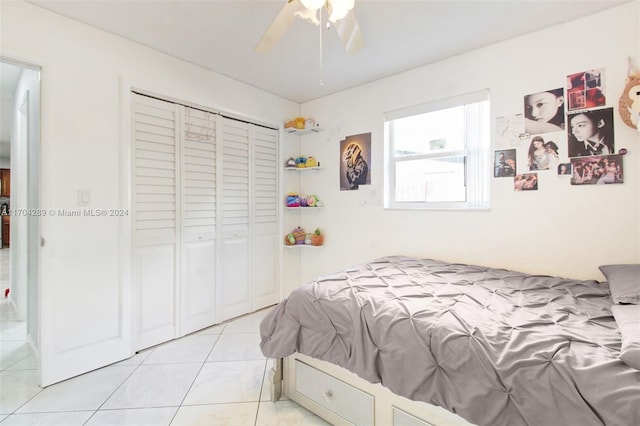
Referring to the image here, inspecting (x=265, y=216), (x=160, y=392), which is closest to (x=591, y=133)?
(x=265, y=216)

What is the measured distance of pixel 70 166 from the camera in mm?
2008

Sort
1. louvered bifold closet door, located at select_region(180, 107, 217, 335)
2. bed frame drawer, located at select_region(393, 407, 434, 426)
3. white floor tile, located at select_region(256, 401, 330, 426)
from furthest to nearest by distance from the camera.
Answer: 1. louvered bifold closet door, located at select_region(180, 107, 217, 335)
2. white floor tile, located at select_region(256, 401, 330, 426)
3. bed frame drawer, located at select_region(393, 407, 434, 426)

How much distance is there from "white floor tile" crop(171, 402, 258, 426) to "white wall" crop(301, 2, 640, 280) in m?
1.83

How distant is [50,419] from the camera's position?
161cm

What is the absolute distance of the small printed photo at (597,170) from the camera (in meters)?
1.87

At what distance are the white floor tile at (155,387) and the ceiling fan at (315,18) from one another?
212 centimetres

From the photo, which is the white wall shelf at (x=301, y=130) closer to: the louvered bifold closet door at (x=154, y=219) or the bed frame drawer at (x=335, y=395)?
the louvered bifold closet door at (x=154, y=219)

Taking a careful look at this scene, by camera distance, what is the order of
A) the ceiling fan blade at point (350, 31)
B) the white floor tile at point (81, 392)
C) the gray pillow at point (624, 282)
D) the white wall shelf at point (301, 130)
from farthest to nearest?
1. the white wall shelf at point (301, 130)
2. the white floor tile at point (81, 392)
3. the ceiling fan blade at point (350, 31)
4. the gray pillow at point (624, 282)

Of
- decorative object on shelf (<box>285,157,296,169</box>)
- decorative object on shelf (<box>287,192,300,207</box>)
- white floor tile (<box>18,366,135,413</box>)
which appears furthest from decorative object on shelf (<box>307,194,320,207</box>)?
white floor tile (<box>18,366,135,413</box>)

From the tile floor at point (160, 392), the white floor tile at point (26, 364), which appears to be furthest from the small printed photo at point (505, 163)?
the white floor tile at point (26, 364)

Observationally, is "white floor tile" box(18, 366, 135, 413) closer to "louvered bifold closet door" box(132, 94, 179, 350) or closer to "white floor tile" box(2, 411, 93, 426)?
"white floor tile" box(2, 411, 93, 426)

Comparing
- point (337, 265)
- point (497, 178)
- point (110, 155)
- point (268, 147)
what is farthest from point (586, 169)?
point (110, 155)

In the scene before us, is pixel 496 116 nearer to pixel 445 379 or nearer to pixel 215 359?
pixel 445 379

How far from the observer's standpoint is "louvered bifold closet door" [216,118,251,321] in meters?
2.97
